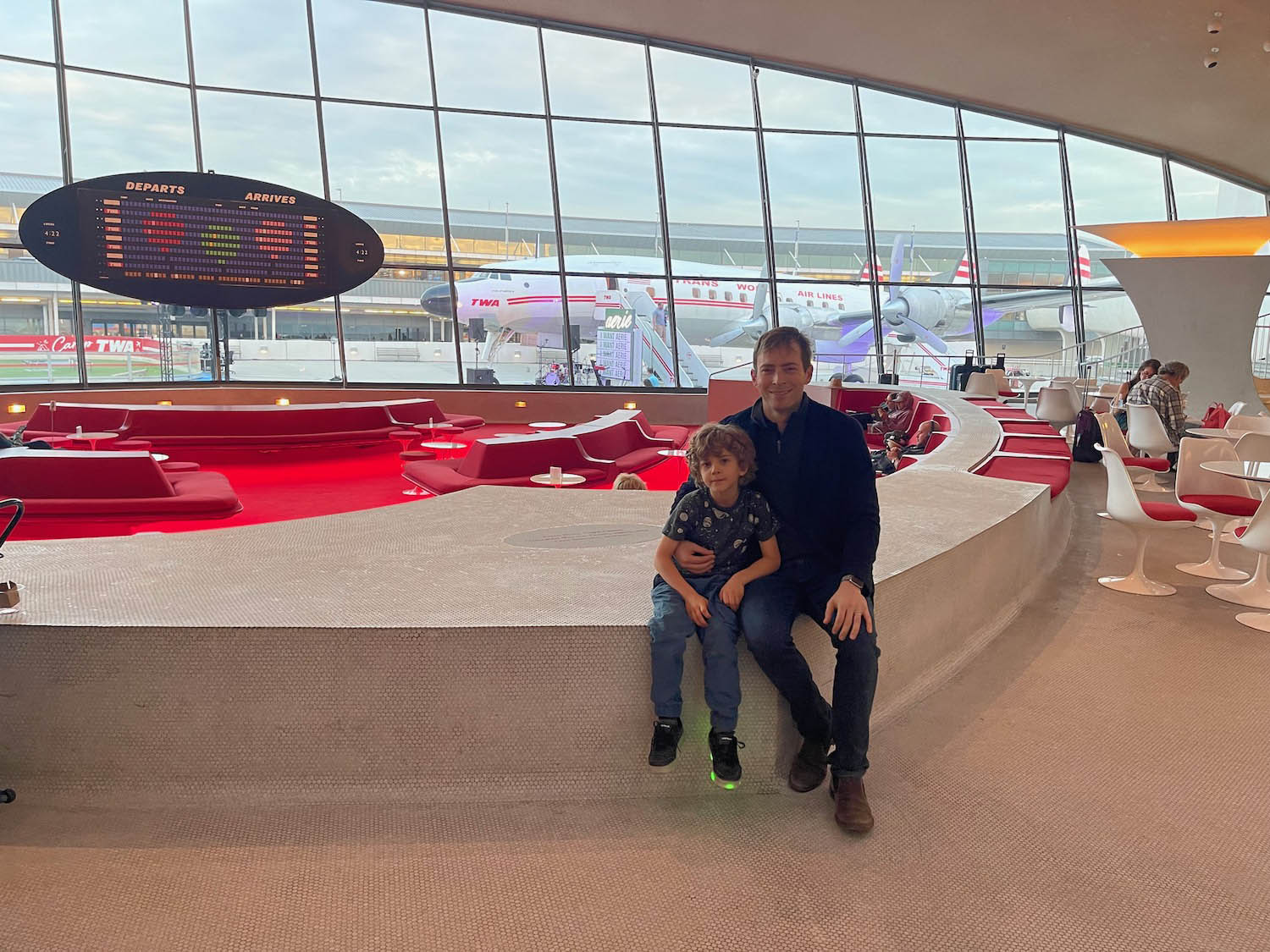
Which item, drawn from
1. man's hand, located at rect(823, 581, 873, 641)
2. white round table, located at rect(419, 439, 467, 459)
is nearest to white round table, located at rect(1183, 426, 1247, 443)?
man's hand, located at rect(823, 581, 873, 641)

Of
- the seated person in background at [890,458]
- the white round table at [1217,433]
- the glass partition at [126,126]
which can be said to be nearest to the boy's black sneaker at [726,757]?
the seated person in background at [890,458]

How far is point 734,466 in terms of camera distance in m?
2.17

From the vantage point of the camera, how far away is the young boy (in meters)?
2.06

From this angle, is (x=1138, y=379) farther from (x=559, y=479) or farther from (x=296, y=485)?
(x=296, y=485)

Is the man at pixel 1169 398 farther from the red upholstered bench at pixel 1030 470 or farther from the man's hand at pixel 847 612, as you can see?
the man's hand at pixel 847 612

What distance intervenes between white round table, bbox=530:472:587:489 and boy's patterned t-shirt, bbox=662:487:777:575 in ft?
13.8

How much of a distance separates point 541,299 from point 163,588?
11587 mm

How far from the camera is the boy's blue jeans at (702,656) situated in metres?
2.05

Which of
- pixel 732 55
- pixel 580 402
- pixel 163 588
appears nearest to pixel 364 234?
pixel 580 402

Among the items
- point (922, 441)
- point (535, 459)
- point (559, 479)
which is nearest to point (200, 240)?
point (535, 459)

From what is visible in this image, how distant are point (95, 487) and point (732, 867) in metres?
5.62

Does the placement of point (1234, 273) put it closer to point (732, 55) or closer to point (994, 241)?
point (994, 241)

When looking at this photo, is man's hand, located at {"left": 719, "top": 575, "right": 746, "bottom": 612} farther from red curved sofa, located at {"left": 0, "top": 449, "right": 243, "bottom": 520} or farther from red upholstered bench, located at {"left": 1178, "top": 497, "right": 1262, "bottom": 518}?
red curved sofa, located at {"left": 0, "top": 449, "right": 243, "bottom": 520}

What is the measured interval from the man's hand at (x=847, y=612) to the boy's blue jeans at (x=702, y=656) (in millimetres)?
243
